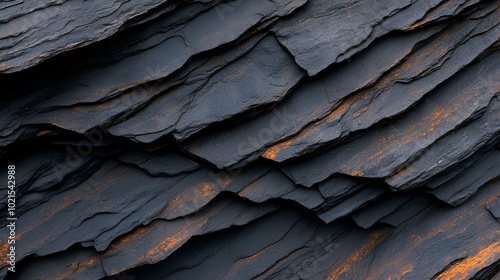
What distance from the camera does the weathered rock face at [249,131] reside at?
464cm

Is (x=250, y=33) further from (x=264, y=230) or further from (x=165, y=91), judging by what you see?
(x=264, y=230)

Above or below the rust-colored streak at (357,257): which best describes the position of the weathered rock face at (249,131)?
above

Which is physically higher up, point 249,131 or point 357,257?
point 249,131

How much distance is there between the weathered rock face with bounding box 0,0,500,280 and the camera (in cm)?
464

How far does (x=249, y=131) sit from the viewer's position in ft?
16.1

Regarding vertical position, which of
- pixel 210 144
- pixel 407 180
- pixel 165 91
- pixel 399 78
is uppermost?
pixel 165 91

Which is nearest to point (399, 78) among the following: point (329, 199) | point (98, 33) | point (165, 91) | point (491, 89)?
point (491, 89)

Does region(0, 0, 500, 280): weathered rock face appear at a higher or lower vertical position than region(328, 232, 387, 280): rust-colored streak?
higher

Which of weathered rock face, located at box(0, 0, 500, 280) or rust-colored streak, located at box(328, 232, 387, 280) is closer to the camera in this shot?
weathered rock face, located at box(0, 0, 500, 280)

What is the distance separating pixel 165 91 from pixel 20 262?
2.58 metres

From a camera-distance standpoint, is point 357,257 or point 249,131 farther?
point 357,257

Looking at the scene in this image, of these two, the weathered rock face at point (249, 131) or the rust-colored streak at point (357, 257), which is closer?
the weathered rock face at point (249, 131)

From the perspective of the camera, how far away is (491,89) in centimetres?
497

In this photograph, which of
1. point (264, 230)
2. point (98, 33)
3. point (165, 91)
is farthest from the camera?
point (264, 230)
